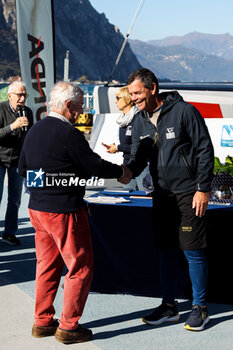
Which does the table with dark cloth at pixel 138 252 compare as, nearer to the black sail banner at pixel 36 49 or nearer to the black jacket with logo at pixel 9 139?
the black jacket with logo at pixel 9 139

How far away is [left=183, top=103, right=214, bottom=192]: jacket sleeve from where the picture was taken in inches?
130

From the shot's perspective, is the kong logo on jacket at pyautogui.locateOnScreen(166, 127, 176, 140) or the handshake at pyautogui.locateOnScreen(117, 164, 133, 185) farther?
the handshake at pyautogui.locateOnScreen(117, 164, 133, 185)

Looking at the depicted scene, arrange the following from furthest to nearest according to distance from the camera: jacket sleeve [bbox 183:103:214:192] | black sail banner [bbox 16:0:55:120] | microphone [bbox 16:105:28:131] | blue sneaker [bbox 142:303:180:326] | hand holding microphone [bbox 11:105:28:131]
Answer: black sail banner [bbox 16:0:55:120] → microphone [bbox 16:105:28:131] → hand holding microphone [bbox 11:105:28:131] → blue sneaker [bbox 142:303:180:326] → jacket sleeve [bbox 183:103:214:192]

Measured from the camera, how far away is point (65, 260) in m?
3.24

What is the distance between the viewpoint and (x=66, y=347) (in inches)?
129

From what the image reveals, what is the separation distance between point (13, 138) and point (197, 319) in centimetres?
289

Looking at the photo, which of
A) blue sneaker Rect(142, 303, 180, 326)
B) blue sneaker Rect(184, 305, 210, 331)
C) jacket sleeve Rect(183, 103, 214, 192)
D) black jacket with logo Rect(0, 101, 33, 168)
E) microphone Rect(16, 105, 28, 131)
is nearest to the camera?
jacket sleeve Rect(183, 103, 214, 192)

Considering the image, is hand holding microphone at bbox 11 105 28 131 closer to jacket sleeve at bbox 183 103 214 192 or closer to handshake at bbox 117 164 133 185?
handshake at bbox 117 164 133 185

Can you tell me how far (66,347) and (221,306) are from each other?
1356mm

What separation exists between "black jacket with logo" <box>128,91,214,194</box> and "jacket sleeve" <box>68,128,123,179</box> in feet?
1.52

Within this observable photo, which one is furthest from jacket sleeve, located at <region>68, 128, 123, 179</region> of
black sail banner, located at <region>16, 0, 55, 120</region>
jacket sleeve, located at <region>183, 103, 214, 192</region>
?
black sail banner, located at <region>16, 0, 55, 120</region>

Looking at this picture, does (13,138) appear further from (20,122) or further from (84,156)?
(84,156)

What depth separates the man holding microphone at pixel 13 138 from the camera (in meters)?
5.19

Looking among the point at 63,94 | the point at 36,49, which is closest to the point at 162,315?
the point at 63,94
